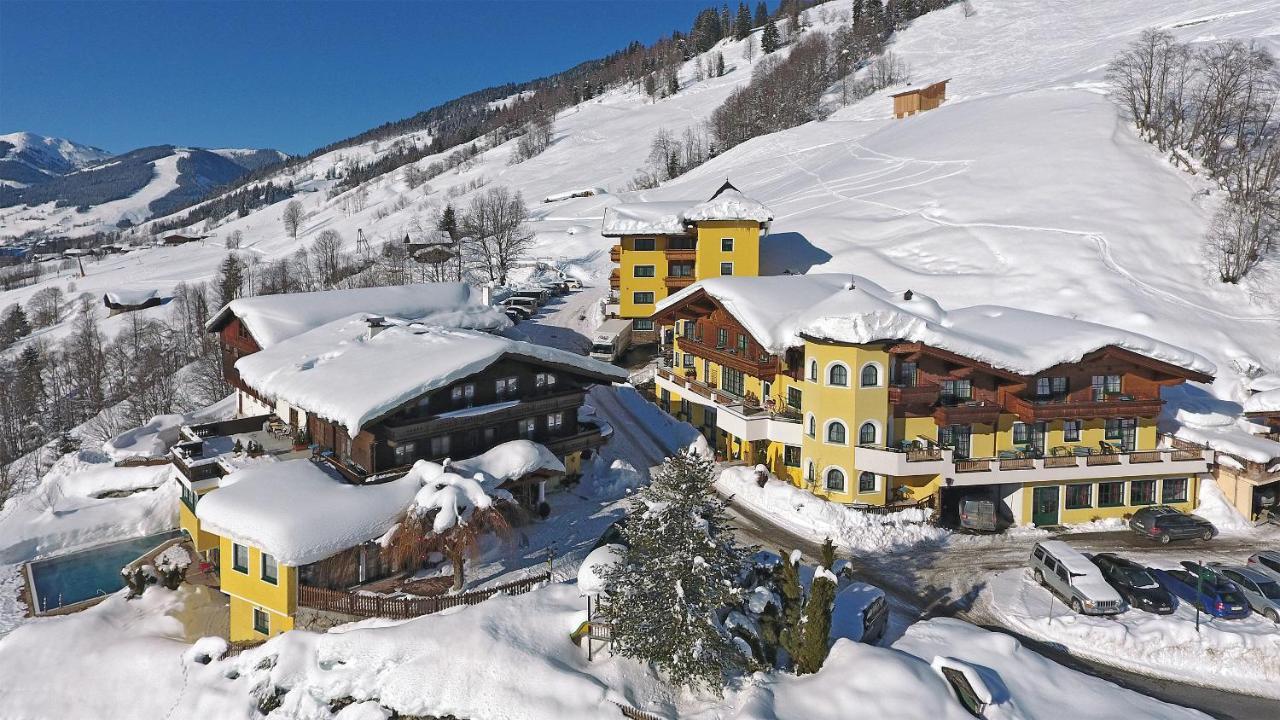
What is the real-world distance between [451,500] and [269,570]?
5.87 metres

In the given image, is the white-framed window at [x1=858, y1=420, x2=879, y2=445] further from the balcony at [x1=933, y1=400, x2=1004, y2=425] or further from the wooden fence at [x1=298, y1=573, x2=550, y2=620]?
the wooden fence at [x1=298, y1=573, x2=550, y2=620]

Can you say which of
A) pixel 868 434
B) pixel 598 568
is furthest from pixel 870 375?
pixel 598 568

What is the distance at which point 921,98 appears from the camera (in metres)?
112

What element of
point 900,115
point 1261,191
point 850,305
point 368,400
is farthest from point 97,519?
point 900,115

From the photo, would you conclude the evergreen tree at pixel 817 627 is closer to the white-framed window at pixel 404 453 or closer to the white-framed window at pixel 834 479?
the white-framed window at pixel 834 479

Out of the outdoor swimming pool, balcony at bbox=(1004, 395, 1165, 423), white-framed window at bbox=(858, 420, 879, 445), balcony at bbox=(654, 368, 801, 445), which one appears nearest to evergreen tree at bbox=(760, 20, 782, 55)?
balcony at bbox=(654, 368, 801, 445)

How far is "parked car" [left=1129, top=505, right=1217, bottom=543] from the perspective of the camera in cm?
3006

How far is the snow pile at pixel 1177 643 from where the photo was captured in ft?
70.3

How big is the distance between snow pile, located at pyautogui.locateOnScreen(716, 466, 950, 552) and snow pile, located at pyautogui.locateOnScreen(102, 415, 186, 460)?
3411 centimetres

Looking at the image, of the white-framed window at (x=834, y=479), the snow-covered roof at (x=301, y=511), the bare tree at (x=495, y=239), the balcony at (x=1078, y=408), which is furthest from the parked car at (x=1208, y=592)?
the bare tree at (x=495, y=239)

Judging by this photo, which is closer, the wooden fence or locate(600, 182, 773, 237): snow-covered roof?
the wooden fence

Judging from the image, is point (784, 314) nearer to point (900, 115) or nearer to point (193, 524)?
point (193, 524)

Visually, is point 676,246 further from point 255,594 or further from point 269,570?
point 255,594

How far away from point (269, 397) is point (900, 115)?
343 ft
